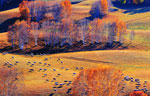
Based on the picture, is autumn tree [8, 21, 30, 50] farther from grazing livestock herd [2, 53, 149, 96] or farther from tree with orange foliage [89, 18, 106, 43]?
tree with orange foliage [89, 18, 106, 43]

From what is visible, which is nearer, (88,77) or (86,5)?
(88,77)

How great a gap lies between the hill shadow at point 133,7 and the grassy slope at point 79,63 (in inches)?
2222

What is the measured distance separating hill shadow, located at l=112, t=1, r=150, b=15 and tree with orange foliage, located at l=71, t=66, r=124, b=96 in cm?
8392

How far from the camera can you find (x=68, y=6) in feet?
359

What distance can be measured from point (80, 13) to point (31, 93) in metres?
78.0

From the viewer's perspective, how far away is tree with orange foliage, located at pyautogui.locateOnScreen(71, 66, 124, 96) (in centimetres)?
3894

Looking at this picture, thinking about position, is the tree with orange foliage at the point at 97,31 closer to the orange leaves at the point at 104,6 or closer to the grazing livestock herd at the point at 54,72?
the grazing livestock herd at the point at 54,72

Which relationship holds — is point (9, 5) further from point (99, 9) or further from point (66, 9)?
point (99, 9)

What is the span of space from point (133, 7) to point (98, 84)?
102 metres

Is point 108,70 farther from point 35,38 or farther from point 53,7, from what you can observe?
point 53,7

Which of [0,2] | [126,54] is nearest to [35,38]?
[126,54]

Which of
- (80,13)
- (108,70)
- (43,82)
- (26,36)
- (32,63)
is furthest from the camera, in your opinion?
(80,13)

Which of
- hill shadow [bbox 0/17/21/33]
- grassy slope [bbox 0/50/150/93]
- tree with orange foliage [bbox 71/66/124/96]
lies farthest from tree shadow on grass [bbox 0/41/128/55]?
tree with orange foliage [bbox 71/66/124/96]

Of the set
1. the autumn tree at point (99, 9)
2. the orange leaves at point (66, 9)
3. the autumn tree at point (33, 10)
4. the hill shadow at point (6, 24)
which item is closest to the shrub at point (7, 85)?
the hill shadow at point (6, 24)
